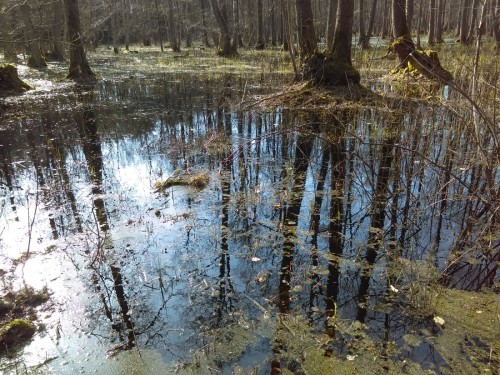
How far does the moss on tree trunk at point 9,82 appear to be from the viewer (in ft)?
36.0

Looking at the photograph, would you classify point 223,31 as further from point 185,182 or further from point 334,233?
point 334,233

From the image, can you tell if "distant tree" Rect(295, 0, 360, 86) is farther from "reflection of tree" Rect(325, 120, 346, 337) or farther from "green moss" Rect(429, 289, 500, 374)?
"green moss" Rect(429, 289, 500, 374)

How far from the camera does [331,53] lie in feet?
29.3

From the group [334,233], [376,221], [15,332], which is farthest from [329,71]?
[15,332]

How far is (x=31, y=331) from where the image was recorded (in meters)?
2.40

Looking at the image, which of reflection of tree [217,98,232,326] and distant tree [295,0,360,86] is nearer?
reflection of tree [217,98,232,326]

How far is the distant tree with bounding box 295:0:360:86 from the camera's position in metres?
8.73

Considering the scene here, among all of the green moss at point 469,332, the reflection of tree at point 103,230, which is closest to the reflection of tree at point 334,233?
the green moss at point 469,332

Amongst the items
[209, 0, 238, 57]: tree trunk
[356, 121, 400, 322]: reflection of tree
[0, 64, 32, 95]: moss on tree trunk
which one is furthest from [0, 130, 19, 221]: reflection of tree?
[209, 0, 238, 57]: tree trunk

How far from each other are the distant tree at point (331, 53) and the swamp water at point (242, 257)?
10.2 feet

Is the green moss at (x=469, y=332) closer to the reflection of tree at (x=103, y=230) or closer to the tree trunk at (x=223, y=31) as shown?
the reflection of tree at (x=103, y=230)

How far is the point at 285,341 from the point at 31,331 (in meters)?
1.56

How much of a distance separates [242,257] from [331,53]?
7.13 meters

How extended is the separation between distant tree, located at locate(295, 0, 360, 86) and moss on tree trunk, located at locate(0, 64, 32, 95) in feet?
26.8
